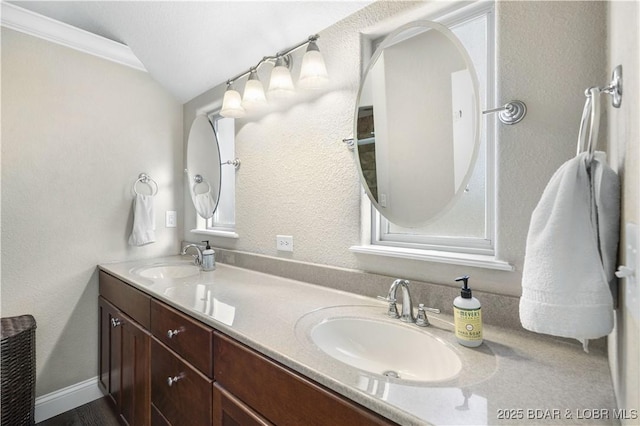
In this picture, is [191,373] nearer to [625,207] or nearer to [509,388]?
[509,388]

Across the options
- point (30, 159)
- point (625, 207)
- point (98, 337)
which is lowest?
point (98, 337)

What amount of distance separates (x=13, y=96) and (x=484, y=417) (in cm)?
248

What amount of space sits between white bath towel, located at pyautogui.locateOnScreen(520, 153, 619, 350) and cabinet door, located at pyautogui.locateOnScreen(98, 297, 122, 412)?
189 centimetres

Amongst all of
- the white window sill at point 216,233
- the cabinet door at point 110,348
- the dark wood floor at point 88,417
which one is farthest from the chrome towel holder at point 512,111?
the dark wood floor at point 88,417

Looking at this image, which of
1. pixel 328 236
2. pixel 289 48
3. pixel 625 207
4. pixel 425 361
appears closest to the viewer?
pixel 625 207

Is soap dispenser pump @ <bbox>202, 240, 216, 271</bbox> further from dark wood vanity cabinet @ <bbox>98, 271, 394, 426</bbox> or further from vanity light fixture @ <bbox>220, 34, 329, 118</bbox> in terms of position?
vanity light fixture @ <bbox>220, 34, 329, 118</bbox>

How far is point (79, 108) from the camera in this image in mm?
1863

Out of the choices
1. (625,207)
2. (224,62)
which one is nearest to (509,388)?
(625,207)

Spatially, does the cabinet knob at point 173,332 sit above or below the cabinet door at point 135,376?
above

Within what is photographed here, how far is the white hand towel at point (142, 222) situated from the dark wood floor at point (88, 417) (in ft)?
3.27

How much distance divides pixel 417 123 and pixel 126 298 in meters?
1.65

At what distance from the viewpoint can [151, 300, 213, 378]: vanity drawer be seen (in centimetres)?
98

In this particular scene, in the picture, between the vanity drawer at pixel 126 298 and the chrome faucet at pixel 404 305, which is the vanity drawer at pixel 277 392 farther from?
the vanity drawer at pixel 126 298

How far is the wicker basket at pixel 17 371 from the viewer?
139 cm
